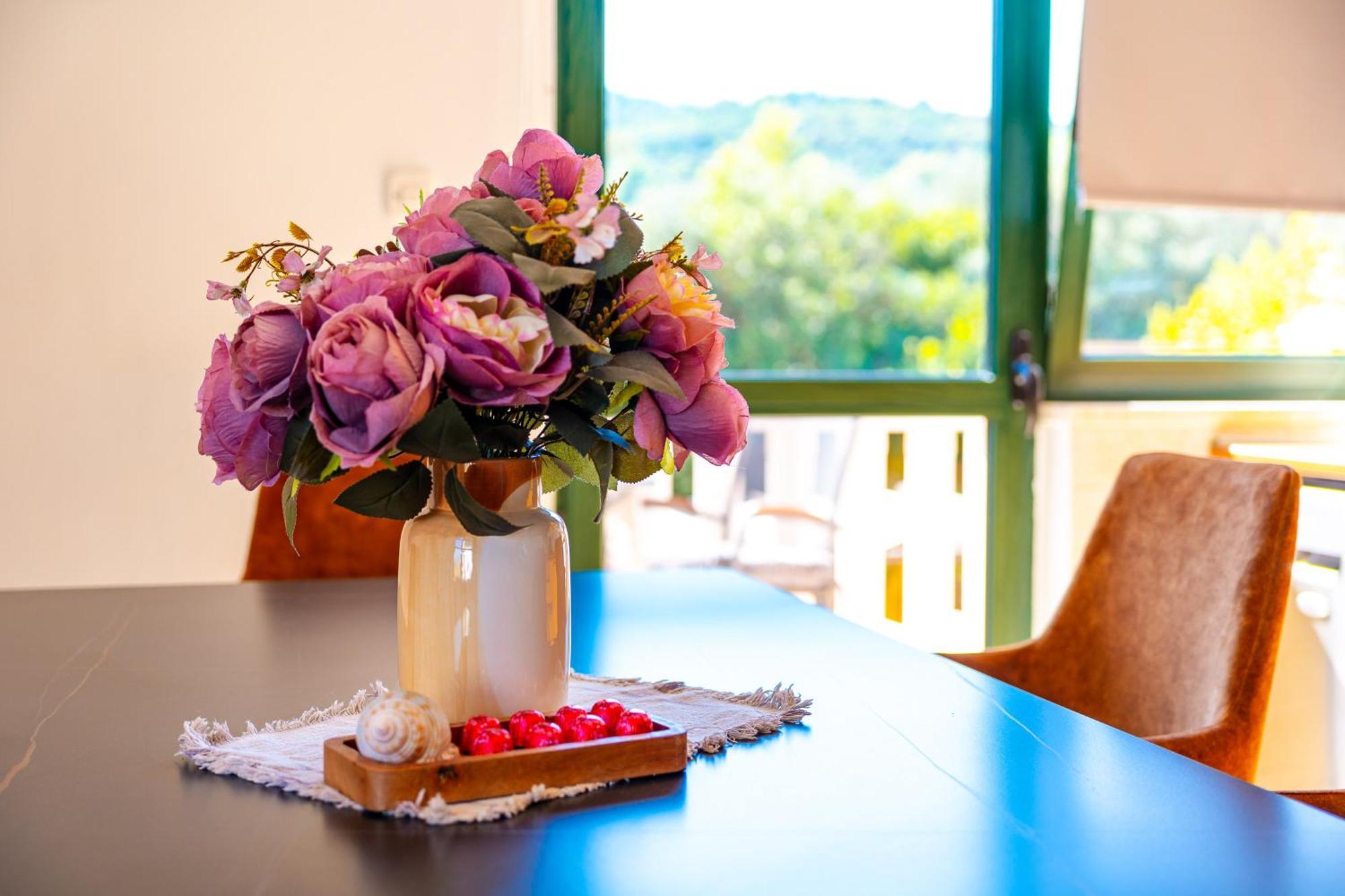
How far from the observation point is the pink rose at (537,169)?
95 cm

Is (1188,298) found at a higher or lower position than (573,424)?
higher

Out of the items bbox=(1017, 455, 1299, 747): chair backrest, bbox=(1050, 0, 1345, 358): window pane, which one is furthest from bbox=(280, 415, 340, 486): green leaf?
bbox=(1050, 0, 1345, 358): window pane

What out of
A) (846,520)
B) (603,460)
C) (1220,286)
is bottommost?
(846,520)

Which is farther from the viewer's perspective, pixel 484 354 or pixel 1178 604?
pixel 1178 604

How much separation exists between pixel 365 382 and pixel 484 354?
76 mm

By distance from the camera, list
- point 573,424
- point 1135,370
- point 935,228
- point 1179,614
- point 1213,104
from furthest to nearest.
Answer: point 935,228
point 1135,370
point 1213,104
point 1179,614
point 573,424

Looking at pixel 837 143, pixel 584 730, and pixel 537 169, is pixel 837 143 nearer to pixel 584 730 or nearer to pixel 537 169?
pixel 537 169

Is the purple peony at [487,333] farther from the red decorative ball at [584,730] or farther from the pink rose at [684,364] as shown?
the red decorative ball at [584,730]

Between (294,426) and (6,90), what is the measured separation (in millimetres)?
2173

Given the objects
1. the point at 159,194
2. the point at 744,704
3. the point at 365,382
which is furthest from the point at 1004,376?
the point at 365,382

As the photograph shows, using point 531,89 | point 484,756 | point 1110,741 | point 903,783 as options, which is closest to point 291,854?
point 484,756

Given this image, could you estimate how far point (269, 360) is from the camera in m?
0.85

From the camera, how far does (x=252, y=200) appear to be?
107 inches

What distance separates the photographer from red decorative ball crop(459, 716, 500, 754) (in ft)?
2.78
